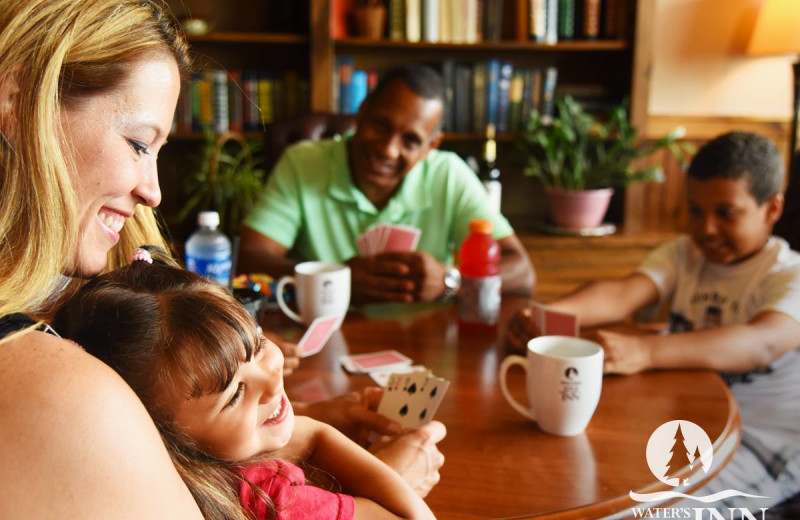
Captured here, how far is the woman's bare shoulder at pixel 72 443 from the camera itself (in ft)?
1.66

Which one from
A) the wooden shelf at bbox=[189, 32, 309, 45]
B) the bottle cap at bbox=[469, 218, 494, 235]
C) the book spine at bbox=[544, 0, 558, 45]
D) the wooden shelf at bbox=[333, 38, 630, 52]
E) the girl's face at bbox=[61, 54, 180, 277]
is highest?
the book spine at bbox=[544, 0, 558, 45]

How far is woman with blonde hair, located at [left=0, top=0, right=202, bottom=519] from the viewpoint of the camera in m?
0.51

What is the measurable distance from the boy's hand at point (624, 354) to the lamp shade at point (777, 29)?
226 cm

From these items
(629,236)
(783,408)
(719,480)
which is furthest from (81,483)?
(629,236)

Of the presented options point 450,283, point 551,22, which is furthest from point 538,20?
point 450,283

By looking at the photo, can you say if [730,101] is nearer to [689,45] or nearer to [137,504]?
[689,45]

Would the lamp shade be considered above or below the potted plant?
above

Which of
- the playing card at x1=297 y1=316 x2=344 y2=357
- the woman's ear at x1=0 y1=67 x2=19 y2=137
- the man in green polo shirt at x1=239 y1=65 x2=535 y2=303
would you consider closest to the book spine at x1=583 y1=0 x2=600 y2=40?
the man in green polo shirt at x1=239 y1=65 x2=535 y2=303

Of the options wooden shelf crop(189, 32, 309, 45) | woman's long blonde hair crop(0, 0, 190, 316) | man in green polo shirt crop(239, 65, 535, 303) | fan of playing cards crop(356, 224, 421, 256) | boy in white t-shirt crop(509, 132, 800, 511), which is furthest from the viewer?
wooden shelf crop(189, 32, 309, 45)

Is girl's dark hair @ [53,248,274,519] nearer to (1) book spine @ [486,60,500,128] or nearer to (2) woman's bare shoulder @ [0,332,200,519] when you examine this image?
(2) woman's bare shoulder @ [0,332,200,519]

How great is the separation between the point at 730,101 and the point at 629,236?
0.92 m

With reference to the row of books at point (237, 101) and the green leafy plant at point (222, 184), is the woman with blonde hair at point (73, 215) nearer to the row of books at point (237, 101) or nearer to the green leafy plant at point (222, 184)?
the green leafy plant at point (222, 184)

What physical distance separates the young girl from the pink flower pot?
8.03 ft

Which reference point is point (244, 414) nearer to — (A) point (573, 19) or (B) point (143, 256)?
(B) point (143, 256)
